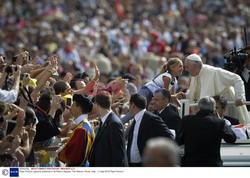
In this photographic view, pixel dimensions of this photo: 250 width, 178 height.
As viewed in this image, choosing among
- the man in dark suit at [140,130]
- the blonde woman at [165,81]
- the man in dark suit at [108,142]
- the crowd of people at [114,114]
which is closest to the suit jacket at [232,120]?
the crowd of people at [114,114]

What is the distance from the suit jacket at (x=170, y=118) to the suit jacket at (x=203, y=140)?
1611 millimetres

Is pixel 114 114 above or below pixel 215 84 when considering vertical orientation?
below

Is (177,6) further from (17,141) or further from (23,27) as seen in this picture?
(17,141)

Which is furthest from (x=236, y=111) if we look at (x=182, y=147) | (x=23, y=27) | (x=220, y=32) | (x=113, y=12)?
(x=113, y=12)

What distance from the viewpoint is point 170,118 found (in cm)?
1402

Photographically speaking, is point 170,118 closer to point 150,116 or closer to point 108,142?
point 150,116

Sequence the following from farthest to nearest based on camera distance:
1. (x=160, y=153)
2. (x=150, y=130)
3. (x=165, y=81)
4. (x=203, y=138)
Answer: (x=165, y=81) < (x=150, y=130) < (x=203, y=138) < (x=160, y=153)

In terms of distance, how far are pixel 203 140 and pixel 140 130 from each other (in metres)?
0.95

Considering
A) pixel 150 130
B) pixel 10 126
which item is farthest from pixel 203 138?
pixel 10 126

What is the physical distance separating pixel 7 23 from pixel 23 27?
1.25m

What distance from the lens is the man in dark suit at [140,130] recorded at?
12766 mm

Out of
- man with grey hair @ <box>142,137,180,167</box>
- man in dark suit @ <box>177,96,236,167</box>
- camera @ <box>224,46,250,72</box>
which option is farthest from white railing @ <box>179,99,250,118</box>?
man with grey hair @ <box>142,137,180,167</box>

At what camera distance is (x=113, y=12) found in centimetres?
3650

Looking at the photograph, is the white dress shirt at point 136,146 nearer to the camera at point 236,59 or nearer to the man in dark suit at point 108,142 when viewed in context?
the man in dark suit at point 108,142
